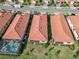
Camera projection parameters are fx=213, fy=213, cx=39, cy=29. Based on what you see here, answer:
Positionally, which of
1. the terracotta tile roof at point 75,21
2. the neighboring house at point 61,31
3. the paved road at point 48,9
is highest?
the neighboring house at point 61,31

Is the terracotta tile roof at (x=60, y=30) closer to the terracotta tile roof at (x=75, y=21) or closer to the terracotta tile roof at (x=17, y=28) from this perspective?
the terracotta tile roof at (x=75, y=21)

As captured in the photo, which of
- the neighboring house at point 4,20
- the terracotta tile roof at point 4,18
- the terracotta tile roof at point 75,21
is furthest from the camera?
the terracotta tile roof at point 4,18

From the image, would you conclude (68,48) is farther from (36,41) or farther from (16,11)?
(16,11)

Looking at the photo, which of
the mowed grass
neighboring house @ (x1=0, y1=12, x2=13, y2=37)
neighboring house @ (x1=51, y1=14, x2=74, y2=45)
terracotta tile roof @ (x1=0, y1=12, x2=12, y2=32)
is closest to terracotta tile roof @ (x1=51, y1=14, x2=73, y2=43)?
neighboring house @ (x1=51, y1=14, x2=74, y2=45)

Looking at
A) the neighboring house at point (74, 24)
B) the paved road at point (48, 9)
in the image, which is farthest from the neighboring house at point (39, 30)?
the paved road at point (48, 9)

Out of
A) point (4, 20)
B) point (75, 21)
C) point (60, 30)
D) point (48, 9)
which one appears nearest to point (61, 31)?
point (60, 30)

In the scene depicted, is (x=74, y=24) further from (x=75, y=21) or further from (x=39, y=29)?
(x=39, y=29)

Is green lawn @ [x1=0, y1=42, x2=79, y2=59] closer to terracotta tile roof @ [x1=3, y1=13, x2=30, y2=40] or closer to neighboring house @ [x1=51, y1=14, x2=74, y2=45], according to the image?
neighboring house @ [x1=51, y1=14, x2=74, y2=45]
